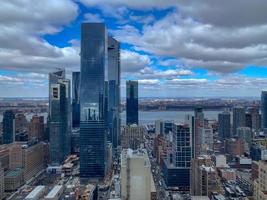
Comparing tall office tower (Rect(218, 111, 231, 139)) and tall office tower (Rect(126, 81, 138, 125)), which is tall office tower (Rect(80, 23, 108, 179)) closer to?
tall office tower (Rect(218, 111, 231, 139))

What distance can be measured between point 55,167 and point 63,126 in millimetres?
3703

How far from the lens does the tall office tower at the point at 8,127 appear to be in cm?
2333

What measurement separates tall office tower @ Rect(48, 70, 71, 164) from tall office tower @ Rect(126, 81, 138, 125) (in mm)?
9977

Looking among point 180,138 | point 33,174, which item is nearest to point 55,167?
point 33,174

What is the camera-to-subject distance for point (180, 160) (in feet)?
60.2

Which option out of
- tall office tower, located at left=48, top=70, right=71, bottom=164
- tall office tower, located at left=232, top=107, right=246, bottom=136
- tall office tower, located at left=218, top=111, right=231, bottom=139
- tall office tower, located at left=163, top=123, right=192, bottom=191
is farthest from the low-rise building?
tall office tower, located at left=232, top=107, right=246, bottom=136

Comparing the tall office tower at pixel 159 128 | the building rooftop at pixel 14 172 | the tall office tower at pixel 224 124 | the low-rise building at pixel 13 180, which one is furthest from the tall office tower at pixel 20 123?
the tall office tower at pixel 224 124

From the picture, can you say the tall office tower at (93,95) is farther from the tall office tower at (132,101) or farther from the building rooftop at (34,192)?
the tall office tower at (132,101)

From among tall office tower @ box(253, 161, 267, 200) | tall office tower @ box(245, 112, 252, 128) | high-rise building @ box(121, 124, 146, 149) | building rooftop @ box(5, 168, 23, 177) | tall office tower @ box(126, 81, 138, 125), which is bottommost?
building rooftop @ box(5, 168, 23, 177)

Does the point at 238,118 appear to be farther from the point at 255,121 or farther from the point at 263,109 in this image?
the point at 263,109

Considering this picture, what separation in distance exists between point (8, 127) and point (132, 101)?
548 inches

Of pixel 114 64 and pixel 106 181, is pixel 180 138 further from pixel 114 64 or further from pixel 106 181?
pixel 114 64

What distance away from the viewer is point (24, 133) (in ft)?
84.2

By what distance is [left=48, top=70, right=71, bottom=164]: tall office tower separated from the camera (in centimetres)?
2303
